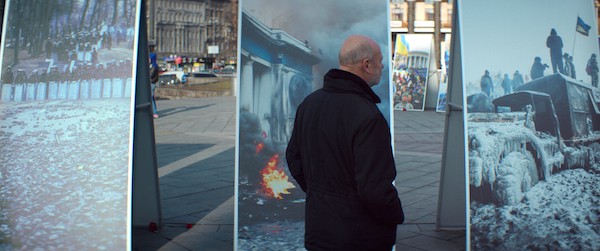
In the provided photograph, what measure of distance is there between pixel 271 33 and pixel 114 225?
1.61 metres

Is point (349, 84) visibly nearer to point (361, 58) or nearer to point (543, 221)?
point (361, 58)

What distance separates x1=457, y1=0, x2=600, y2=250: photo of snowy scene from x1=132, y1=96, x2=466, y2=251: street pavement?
2.81ft

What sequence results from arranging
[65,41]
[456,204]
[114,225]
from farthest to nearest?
[456,204], [65,41], [114,225]

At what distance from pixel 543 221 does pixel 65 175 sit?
2.97 m

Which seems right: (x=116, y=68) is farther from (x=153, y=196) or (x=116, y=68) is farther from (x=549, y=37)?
(x=549, y=37)

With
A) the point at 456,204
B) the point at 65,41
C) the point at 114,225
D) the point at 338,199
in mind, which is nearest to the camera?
the point at 338,199

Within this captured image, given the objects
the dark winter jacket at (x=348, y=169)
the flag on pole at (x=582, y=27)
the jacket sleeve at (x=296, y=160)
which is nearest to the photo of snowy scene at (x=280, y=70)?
the flag on pole at (x=582, y=27)

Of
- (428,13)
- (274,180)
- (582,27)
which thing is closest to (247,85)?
(274,180)

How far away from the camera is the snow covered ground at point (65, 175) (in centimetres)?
366

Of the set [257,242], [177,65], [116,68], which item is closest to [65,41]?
[116,68]

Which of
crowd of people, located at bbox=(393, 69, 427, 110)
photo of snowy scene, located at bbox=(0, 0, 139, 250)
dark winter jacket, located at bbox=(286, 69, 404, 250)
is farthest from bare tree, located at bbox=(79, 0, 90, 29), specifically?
crowd of people, located at bbox=(393, 69, 427, 110)

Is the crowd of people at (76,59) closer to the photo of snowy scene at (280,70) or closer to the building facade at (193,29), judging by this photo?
the photo of snowy scene at (280,70)

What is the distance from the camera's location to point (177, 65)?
85.5 meters

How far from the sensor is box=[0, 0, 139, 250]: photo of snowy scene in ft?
12.1
